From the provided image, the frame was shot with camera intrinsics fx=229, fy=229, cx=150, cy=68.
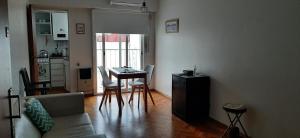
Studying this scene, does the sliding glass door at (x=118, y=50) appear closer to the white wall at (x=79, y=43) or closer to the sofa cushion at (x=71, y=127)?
the white wall at (x=79, y=43)

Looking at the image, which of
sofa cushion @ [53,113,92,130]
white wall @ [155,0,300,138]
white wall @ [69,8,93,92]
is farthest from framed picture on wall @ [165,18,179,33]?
sofa cushion @ [53,113,92,130]

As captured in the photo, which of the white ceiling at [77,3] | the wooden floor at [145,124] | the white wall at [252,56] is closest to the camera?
the white wall at [252,56]

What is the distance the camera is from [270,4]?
9.08 feet

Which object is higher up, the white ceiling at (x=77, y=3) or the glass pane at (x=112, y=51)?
the white ceiling at (x=77, y=3)

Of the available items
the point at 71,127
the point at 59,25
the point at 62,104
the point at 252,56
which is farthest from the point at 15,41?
the point at 59,25

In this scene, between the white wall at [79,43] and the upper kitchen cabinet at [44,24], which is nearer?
the white wall at [79,43]

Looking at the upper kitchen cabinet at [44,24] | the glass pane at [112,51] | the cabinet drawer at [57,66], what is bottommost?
the cabinet drawer at [57,66]

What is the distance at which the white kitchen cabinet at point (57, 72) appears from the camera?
628cm

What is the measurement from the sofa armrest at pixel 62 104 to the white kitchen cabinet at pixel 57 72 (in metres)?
3.64

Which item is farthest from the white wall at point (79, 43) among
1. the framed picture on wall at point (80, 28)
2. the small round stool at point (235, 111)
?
the small round stool at point (235, 111)

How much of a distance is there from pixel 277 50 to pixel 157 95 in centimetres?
334

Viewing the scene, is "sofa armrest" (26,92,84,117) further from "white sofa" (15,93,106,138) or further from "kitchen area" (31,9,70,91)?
"kitchen area" (31,9,70,91)

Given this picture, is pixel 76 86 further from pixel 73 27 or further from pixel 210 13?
pixel 210 13

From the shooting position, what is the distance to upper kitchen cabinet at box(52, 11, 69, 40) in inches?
246
